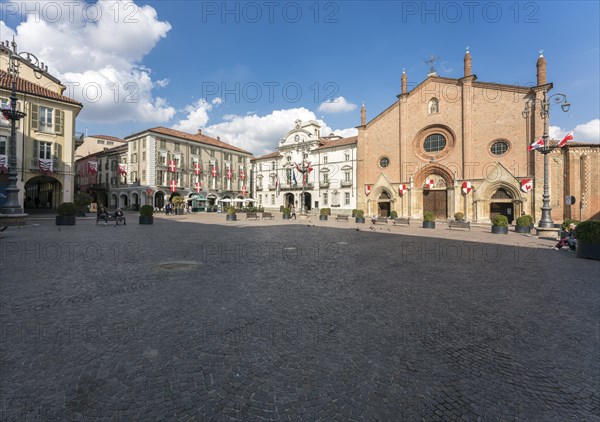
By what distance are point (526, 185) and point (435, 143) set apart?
9788 mm

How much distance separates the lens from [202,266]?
7656mm

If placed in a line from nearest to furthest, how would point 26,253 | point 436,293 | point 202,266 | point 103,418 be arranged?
point 103,418
point 436,293
point 202,266
point 26,253

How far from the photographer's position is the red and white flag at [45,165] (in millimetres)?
24641

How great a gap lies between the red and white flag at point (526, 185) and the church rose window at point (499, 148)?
348 centimetres

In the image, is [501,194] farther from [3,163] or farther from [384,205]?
[3,163]

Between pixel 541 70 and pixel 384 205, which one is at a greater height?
pixel 541 70

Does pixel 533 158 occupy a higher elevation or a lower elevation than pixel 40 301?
higher

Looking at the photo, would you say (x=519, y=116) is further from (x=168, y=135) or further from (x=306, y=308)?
(x=168, y=135)

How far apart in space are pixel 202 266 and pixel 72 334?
3988 mm

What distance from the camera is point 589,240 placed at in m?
9.78

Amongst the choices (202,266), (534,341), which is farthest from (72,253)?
(534,341)

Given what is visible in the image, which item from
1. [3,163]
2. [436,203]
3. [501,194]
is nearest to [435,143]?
[436,203]

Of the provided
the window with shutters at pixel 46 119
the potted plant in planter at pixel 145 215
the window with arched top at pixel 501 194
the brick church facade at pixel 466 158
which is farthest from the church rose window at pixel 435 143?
the window with shutters at pixel 46 119

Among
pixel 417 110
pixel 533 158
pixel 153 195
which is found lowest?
pixel 153 195
